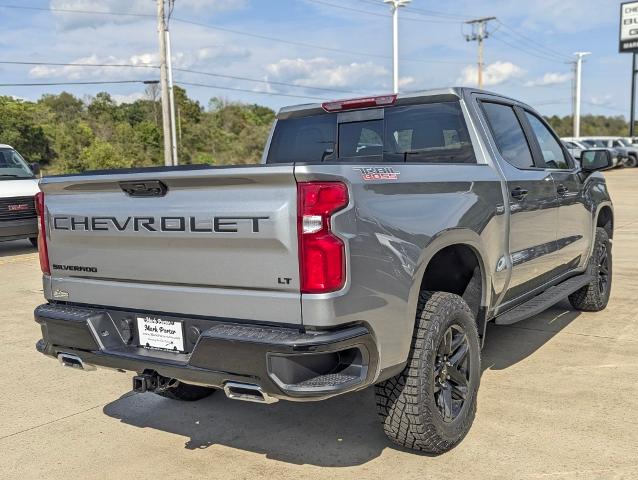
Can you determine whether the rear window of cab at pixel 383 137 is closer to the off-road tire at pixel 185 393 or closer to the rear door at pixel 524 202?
the rear door at pixel 524 202

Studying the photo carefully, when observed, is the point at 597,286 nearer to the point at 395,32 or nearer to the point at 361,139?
the point at 361,139

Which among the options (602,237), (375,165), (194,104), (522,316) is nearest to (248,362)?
(375,165)

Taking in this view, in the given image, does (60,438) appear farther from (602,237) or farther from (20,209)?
(20,209)

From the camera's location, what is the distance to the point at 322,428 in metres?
3.86

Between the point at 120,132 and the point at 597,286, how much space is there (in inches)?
2265

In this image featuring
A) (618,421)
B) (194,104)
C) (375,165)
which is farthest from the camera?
(194,104)

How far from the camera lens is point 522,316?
4262 millimetres

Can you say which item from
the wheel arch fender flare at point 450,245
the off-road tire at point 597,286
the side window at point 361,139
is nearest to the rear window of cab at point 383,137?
the side window at point 361,139

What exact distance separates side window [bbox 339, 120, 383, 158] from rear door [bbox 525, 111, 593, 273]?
A: 4.27 feet

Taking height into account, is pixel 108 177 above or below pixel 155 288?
above

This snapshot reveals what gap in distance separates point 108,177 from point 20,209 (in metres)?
9.31

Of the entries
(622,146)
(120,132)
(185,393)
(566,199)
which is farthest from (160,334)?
(120,132)

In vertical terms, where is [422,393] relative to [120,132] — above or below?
below

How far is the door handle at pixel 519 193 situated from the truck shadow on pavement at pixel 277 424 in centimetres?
132
